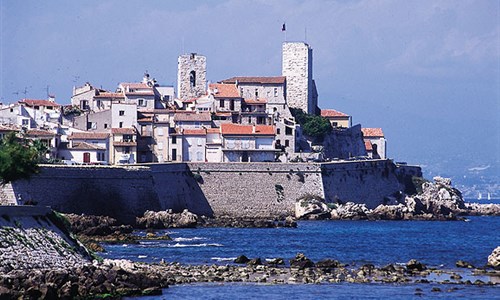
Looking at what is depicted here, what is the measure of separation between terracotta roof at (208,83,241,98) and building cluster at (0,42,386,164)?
0.08 meters

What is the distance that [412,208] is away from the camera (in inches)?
3814

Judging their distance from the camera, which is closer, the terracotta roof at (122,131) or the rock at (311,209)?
the rock at (311,209)

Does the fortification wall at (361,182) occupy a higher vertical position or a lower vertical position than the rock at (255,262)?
higher

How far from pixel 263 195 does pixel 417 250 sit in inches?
933

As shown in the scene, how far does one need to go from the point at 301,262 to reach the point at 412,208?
1684 inches

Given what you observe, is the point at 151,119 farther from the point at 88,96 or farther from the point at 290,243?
the point at 290,243

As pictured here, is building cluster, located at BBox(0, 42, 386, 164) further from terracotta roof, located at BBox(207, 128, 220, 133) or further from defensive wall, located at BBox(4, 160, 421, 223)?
defensive wall, located at BBox(4, 160, 421, 223)

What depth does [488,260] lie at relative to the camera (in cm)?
5803

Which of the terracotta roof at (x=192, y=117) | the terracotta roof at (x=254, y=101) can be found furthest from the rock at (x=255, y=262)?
the terracotta roof at (x=254, y=101)

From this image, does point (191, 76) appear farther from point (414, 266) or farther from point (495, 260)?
point (414, 266)

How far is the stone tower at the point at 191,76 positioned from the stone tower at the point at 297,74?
7.36 metres

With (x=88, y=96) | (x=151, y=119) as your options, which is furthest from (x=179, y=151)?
(x=88, y=96)

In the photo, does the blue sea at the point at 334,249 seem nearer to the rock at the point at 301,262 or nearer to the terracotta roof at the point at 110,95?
the rock at the point at 301,262

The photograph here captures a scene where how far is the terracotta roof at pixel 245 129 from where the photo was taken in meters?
92.8
